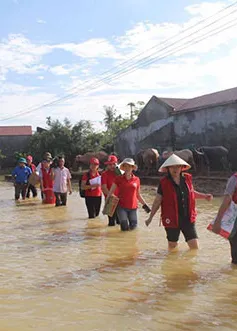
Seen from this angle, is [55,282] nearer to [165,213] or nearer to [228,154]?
[165,213]

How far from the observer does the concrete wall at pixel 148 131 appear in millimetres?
31172

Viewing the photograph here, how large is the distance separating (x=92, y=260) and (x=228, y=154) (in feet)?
62.6

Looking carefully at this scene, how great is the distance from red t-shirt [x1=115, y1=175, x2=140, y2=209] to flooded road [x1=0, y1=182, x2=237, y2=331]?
2.12ft

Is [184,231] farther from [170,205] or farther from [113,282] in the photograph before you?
[113,282]

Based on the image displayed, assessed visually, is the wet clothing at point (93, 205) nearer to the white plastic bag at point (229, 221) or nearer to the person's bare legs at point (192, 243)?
the person's bare legs at point (192, 243)

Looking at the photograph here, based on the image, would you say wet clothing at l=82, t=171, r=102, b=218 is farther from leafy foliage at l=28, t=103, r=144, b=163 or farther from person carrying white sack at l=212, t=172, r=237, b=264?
leafy foliage at l=28, t=103, r=144, b=163

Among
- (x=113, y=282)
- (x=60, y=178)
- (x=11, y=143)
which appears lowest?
(x=113, y=282)

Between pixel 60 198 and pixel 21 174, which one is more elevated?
pixel 21 174

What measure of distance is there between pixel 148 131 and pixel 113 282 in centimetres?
2779

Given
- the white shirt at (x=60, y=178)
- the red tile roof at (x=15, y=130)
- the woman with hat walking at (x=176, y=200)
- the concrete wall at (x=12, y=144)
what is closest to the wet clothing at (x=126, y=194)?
the woman with hat walking at (x=176, y=200)

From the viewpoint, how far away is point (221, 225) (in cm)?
562

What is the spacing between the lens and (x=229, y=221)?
562 centimetres

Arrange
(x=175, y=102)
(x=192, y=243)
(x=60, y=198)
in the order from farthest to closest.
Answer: (x=175, y=102) < (x=60, y=198) < (x=192, y=243)

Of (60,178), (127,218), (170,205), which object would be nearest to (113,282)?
(170,205)
